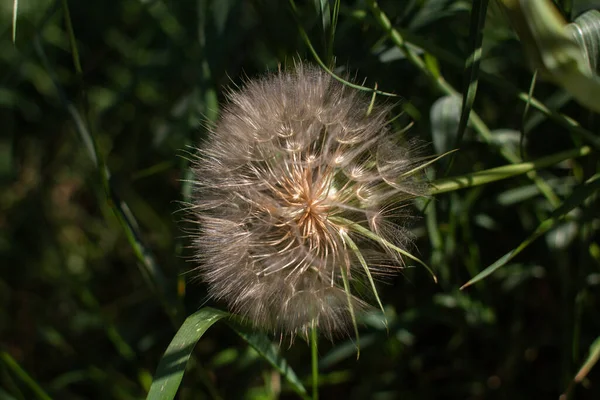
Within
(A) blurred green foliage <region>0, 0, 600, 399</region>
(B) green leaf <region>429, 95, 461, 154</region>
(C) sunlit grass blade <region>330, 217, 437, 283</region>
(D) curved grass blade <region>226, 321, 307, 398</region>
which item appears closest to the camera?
(C) sunlit grass blade <region>330, 217, 437, 283</region>

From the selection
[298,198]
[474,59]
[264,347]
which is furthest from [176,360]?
[474,59]

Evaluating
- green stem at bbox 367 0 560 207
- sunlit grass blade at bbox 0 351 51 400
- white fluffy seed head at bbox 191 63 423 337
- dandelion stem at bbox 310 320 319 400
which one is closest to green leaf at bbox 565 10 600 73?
green stem at bbox 367 0 560 207

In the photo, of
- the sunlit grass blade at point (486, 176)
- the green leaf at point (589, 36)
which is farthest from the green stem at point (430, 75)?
the green leaf at point (589, 36)

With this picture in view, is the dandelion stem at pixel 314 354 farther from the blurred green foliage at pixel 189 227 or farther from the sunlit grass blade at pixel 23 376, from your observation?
the sunlit grass blade at pixel 23 376

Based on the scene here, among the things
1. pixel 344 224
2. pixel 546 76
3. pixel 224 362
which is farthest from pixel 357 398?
pixel 546 76

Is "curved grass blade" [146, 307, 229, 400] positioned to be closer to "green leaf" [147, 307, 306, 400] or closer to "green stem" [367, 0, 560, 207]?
"green leaf" [147, 307, 306, 400]

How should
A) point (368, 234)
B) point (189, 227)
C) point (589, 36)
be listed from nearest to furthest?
point (368, 234), point (589, 36), point (189, 227)

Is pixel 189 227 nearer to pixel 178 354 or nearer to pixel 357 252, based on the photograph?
pixel 178 354
